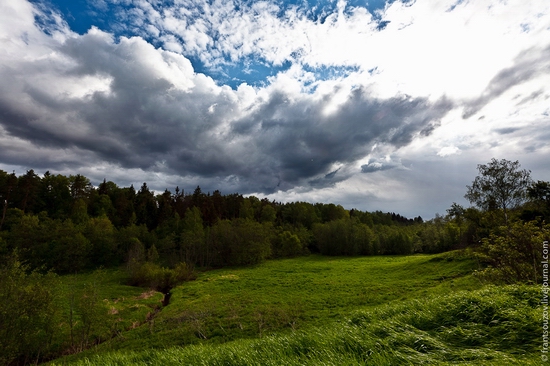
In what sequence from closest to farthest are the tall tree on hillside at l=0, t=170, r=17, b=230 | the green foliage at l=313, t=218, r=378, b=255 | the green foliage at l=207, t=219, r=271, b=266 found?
the green foliage at l=207, t=219, r=271, b=266 < the tall tree on hillside at l=0, t=170, r=17, b=230 < the green foliage at l=313, t=218, r=378, b=255

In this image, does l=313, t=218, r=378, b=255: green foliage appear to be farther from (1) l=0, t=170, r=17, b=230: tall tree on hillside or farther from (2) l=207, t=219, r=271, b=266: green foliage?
(1) l=0, t=170, r=17, b=230: tall tree on hillside

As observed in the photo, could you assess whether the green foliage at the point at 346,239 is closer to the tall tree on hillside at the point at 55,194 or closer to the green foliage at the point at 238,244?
the green foliage at the point at 238,244

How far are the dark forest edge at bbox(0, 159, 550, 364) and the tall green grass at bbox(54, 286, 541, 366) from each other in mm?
8298

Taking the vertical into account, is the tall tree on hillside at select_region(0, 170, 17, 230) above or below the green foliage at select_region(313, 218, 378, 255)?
above

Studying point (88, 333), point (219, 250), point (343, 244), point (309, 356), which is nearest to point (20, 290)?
point (88, 333)

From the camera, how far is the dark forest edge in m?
20.8

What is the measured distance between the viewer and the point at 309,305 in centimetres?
3416

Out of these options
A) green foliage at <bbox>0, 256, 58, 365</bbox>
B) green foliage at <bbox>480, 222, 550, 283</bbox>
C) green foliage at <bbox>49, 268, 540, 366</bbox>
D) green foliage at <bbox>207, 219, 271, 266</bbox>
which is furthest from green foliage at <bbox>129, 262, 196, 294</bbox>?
green foliage at <bbox>480, 222, 550, 283</bbox>

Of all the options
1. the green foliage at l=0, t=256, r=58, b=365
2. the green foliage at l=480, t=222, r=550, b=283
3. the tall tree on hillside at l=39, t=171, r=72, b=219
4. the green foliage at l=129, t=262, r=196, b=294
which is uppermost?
the tall tree on hillside at l=39, t=171, r=72, b=219

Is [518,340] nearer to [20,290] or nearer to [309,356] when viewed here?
[309,356]

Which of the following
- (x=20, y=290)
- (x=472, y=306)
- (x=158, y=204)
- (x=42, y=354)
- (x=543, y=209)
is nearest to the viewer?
(x=472, y=306)

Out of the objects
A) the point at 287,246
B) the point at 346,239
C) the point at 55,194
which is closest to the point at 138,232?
the point at 55,194

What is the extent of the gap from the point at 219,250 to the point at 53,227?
159ft

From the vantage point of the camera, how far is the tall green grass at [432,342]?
6082mm
